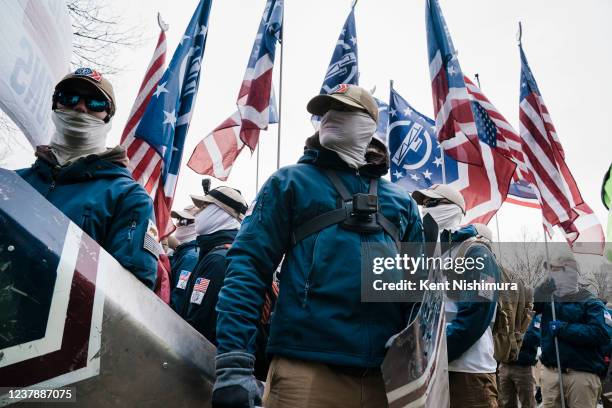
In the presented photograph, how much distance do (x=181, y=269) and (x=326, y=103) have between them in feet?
9.71

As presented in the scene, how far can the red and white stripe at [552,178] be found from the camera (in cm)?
673

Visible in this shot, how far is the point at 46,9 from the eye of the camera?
2.33 meters

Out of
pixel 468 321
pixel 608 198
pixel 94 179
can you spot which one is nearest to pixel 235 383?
pixel 94 179

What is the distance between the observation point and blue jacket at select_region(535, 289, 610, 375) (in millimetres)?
5965

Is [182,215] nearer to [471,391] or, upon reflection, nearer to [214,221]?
[214,221]

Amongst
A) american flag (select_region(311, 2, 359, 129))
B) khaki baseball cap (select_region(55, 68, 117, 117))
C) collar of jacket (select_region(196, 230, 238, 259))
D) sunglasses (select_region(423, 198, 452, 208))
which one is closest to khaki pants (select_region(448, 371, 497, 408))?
sunglasses (select_region(423, 198, 452, 208))

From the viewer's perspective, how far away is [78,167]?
242 centimetres

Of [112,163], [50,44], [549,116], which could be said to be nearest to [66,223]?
[112,163]

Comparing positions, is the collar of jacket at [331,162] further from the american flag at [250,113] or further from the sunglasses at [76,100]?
the american flag at [250,113]

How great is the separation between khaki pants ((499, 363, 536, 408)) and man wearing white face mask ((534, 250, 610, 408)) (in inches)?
36.9

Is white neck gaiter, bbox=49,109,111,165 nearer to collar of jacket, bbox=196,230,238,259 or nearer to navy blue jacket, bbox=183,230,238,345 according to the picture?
navy blue jacket, bbox=183,230,238,345

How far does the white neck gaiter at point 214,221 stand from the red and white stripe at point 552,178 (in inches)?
174

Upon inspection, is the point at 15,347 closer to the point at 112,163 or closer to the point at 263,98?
the point at 112,163

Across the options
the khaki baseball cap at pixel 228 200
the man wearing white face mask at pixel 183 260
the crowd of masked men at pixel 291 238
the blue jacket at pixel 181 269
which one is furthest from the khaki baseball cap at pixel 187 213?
the crowd of masked men at pixel 291 238
